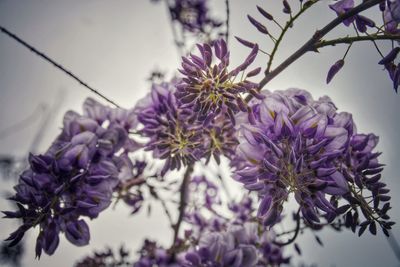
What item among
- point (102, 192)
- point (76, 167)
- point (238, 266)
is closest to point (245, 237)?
point (238, 266)


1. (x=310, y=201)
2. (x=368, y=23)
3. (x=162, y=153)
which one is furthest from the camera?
(x=162, y=153)

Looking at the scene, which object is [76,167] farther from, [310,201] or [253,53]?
[310,201]

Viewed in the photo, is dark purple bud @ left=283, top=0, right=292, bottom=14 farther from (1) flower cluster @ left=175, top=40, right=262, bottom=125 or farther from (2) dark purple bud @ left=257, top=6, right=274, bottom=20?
(1) flower cluster @ left=175, top=40, right=262, bottom=125

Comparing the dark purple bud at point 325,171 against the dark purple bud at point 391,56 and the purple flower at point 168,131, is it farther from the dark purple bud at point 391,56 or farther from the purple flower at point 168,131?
the purple flower at point 168,131

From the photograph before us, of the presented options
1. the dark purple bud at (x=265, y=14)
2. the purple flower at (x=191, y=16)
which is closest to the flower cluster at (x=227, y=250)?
the dark purple bud at (x=265, y=14)

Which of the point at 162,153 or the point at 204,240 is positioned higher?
the point at 162,153

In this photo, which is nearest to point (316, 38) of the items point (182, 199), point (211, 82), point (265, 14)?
point (265, 14)

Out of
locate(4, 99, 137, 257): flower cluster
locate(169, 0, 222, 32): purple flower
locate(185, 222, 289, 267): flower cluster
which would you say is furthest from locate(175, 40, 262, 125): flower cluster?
locate(169, 0, 222, 32): purple flower
